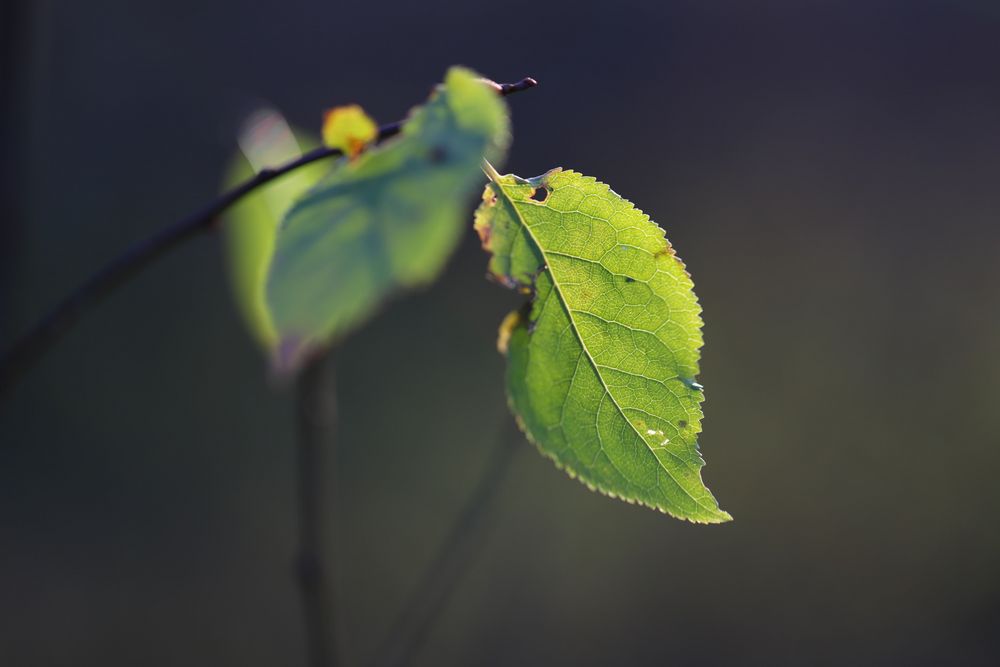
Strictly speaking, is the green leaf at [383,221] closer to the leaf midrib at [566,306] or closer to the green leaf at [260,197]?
Result: the leaf midrib at [566,306]

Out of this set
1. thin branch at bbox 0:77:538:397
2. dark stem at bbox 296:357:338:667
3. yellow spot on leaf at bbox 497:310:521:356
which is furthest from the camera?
dark stem at bbox 296:357:338:667

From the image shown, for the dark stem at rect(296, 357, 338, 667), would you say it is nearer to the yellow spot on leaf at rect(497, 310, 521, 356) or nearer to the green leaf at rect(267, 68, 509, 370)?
the yellow spot on leaf at rect(497, 310, 521, 356)

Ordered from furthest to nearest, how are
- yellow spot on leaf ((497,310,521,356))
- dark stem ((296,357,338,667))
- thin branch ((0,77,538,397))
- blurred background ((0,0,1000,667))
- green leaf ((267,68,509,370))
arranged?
blurred background ((0,0,1000,667))
dark stem ((296,357,338,667))
yellow spot on leaf ((497,310,521,356))
thin branch ((0,77,538,397))
green leaf ((267,68,509,370))

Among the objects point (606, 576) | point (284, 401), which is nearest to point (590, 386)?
point (606, 576)

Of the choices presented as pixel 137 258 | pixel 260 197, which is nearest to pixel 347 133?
pixel 137 258

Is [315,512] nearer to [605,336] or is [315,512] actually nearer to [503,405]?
[605,336]

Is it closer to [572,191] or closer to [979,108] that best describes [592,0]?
[979,108]

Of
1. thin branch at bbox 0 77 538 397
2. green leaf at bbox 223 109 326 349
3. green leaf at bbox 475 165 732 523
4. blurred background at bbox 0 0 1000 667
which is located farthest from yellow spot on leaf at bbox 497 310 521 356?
blurred background at bbox 0 0 1000 667
